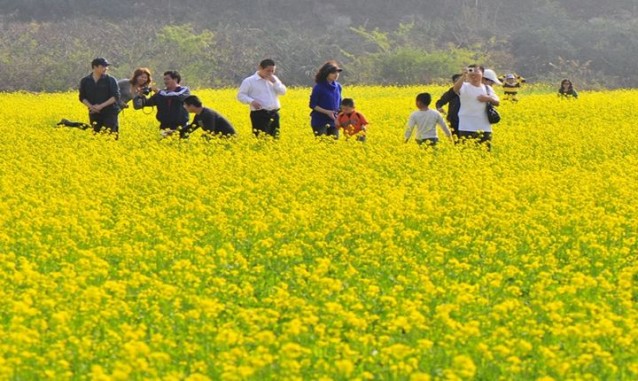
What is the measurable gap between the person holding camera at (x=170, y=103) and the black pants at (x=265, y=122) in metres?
0.90

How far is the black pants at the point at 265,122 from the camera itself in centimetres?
1628

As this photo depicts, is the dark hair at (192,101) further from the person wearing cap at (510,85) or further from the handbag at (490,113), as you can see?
the person wearing cap at (510,85)

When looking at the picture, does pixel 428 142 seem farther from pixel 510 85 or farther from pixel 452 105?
pixel 510 85

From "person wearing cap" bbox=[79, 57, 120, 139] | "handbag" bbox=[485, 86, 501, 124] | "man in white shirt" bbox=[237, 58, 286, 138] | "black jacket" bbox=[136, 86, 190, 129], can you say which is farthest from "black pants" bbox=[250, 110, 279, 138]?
"handbag" bbox=[485, 86, 501, 124]

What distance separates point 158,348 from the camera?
651 centimetres

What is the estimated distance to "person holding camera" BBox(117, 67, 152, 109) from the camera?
16312 mm

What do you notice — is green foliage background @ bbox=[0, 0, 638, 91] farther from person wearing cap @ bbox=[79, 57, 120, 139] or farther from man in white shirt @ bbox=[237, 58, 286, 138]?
man in white shirt @ bbox=[237, 58, 286, 138]

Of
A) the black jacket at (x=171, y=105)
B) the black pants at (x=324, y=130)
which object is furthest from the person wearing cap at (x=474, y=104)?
the black jacket at (x=171, y=105)

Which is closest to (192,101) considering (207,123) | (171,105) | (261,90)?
(207,123)

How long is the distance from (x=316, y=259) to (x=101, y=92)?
8710 millimetres

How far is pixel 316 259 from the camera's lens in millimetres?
8312

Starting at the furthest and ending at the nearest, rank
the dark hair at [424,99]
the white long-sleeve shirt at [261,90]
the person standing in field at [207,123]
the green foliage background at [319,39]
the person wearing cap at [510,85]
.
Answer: the green foliage background at [319,39]
the person wearing cap at [510,85]
the white long-sleeve shirt at [261,90]
the person standing in field at [207,123]
the dark hair at [424,99]

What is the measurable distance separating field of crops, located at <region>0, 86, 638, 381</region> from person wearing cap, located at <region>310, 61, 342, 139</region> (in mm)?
484

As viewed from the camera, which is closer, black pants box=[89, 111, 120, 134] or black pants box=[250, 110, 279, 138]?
black pants box=[250, 110, 279, 138]
